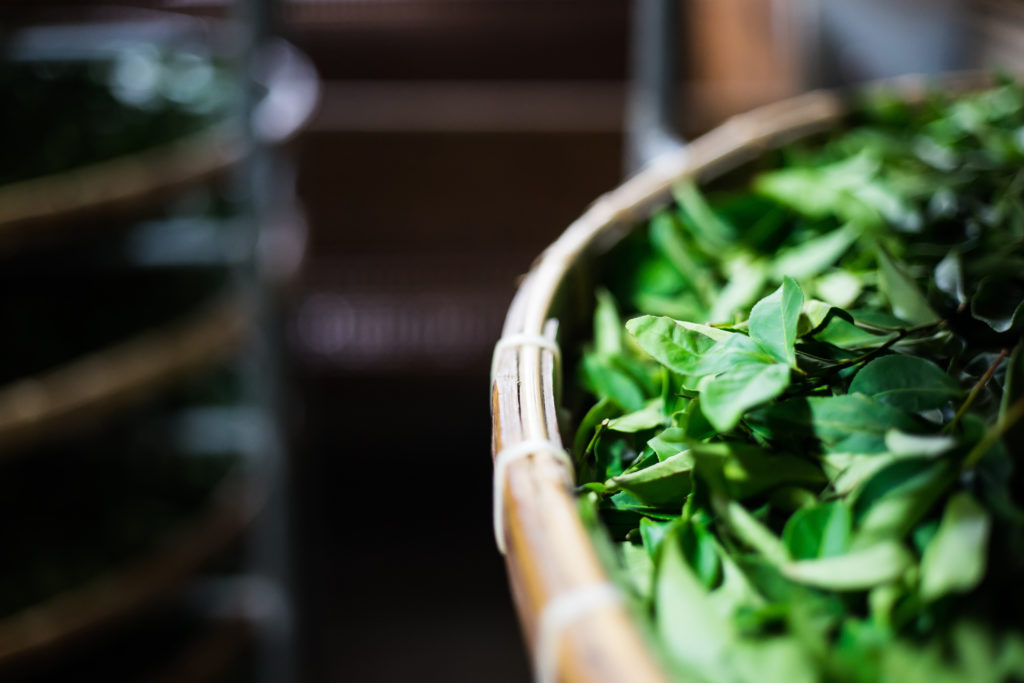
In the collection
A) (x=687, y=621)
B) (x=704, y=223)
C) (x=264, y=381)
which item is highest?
(x=264, y=381)

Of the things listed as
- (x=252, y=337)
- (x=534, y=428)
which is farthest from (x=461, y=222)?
(x=534, y=428)

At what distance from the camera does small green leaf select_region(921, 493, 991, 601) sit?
0.25 metres

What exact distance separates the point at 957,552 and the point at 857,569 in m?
0.03

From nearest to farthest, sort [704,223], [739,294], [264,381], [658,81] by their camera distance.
Result: [739,294]
[704,223]
[658,81]
[264,381]

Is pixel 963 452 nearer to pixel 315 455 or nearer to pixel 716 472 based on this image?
pixel 716 472

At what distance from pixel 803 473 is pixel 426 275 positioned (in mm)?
1697

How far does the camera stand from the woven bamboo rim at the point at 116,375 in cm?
85

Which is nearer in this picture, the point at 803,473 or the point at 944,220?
the point at 803,473

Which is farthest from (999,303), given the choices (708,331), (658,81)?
(658,81)

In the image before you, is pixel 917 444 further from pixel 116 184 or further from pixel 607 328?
pixel 116 184

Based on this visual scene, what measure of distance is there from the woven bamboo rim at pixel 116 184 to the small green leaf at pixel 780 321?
0.73 meters

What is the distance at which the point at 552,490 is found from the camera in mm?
283

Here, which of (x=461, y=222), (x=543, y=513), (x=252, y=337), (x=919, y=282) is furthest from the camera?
(x=461, y=222)

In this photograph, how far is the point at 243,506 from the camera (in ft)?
3.63
